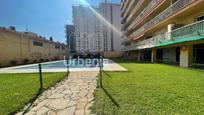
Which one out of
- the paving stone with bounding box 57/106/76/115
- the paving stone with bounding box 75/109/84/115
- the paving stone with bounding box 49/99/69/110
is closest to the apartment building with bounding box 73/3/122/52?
the paving stone with bounding box 49/99/69/110

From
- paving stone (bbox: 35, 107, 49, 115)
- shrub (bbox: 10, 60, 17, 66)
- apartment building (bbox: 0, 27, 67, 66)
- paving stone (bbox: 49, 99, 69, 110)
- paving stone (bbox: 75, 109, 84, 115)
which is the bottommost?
paving stone (bbox: 35, 107, 49, 115)

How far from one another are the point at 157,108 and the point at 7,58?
22965 millimetres

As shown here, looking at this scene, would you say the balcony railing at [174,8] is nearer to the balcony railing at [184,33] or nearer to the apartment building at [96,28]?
the balcony railing at [184,33]

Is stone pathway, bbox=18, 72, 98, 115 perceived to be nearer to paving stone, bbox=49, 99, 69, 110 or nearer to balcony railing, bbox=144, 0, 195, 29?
paving stone, bbox=49, 99, 69, 110

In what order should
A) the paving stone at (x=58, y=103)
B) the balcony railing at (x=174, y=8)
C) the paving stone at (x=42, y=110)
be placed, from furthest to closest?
the balcony railing at (x=174, y=8) < the paving stone at (x=58, y=103) < the paving stone at (x=42, y=110)

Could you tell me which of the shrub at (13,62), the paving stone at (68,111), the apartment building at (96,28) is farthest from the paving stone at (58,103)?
the apartment building at (96,28)

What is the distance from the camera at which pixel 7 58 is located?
72.6 ft

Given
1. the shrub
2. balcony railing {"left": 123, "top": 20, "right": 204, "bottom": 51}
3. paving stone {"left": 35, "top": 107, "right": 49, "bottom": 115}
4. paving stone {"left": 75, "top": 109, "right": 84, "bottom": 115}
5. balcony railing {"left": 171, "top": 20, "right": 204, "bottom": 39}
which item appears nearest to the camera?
paving stone {"left": 75, "top": 109, "right": 84, "bottom": 115}

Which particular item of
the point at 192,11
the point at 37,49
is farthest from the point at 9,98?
the point at 37,49

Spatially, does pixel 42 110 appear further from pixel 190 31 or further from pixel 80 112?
pixel 190 31

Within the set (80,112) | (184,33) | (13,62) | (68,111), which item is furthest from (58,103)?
(13,62)

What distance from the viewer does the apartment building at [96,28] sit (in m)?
54.0

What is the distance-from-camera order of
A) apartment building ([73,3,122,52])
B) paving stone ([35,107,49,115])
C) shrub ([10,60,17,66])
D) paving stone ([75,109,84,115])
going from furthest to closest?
apartment building ([73,3,122,52]) → shrub ([10,60,17,66]) → paving stone ([35,107,49,115]) → paving stone ([75,109,84,115])

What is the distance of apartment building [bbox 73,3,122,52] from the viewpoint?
2127 inches
